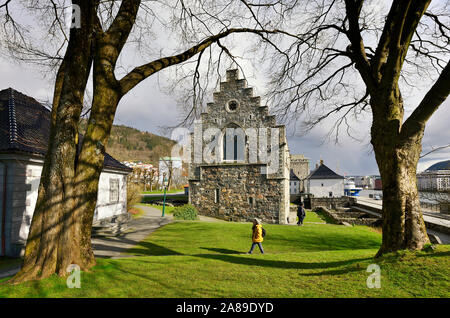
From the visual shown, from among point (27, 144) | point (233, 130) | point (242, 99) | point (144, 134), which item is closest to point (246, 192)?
point (233, 130)

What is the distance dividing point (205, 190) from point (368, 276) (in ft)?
63.0

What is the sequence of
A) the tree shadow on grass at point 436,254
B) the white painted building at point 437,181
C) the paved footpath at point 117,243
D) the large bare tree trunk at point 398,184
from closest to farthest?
the tree shadow on grass at point 436,254 → the large bare tree trunk at point 398,184 → the paved footpath at point 117,243 → the white painted building at point 437,181

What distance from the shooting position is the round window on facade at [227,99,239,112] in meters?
22.8

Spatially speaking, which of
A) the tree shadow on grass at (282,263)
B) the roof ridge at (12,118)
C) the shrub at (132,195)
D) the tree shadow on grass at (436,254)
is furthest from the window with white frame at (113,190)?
the tree shadow on grass at (436,254)

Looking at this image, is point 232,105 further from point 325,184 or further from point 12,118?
point 325,184

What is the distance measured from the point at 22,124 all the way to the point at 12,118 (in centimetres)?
42

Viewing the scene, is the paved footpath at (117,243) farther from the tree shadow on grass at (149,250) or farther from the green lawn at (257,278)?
the green lawn at (257,278)

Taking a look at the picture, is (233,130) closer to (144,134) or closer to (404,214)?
(404,214)

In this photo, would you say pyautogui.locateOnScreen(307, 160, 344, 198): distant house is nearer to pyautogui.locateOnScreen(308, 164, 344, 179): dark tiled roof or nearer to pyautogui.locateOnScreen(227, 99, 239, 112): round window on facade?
pyautogui.locateOnScreen(308, 164, 344, 179): dark tiled roof

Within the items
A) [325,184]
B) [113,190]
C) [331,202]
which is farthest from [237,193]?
[325,184]

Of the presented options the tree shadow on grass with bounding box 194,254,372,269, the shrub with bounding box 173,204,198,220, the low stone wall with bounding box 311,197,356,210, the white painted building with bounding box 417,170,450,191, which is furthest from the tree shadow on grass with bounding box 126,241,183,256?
the low stone wall with bounding box 311,197,356,210

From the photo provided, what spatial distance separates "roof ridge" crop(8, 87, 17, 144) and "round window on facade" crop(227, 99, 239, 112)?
15970 millimetres

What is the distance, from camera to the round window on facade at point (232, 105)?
2283cm

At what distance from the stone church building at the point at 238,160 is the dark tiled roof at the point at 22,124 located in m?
13.1
